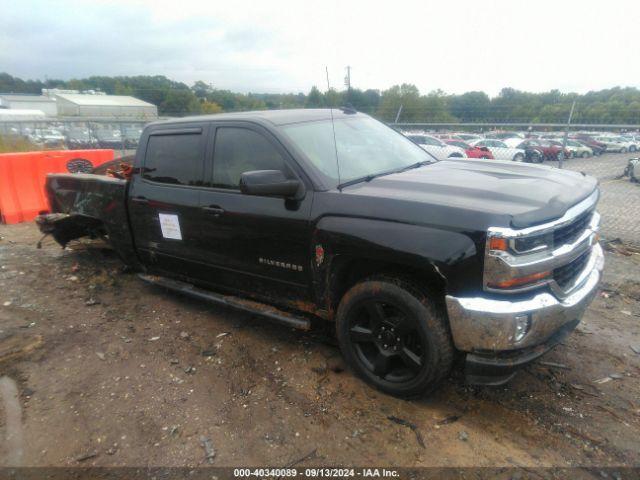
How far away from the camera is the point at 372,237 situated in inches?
104

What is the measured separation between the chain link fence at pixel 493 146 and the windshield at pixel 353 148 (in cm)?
404

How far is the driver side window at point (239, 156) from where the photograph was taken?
3.22 metres

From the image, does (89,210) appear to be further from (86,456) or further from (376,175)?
(376,175)

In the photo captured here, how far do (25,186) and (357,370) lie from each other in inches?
291

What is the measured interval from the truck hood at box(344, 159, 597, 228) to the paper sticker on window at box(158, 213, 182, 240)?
171 cm

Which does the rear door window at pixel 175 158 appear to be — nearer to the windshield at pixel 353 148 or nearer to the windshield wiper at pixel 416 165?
the windshield at pixel 353 148

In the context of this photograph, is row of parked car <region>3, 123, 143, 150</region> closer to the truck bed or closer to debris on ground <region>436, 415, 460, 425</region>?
the truck bed

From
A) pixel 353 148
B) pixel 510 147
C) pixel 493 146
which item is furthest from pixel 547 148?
pixel 353 148

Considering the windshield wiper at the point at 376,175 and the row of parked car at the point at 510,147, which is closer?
the windshield wiper at the point at 376,175

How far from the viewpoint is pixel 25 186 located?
7703 millimetres

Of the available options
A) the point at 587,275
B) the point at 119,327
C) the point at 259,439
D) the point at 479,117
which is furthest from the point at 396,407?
the point at 479,117

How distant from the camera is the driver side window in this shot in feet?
10.6

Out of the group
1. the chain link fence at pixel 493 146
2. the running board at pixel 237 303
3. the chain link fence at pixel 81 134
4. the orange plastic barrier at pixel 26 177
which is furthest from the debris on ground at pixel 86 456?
the chain link fence at pixel 81 134

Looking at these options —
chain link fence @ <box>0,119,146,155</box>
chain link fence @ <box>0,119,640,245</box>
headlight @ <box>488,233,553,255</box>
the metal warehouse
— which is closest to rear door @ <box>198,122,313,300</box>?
headlight @ <box>488,233,553,255</box>
